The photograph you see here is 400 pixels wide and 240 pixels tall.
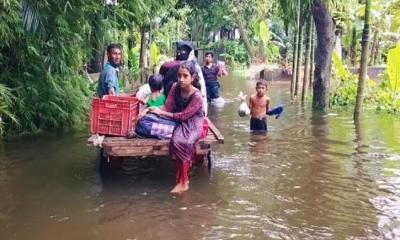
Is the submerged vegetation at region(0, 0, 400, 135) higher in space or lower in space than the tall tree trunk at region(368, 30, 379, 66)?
lower

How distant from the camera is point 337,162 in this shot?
26.8 ft

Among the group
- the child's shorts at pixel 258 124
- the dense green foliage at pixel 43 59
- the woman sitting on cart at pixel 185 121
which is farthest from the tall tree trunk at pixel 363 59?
the woman sitting on cart at pixel 185 121

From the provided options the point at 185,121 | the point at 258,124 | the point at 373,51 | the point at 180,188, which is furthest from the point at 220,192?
the point at 373,51

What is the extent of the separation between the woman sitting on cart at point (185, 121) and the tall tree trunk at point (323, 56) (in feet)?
25.9

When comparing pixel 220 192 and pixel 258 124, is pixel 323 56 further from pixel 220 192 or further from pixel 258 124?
pixel 220 192

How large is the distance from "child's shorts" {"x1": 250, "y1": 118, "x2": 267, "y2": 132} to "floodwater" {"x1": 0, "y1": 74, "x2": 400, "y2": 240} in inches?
18.8

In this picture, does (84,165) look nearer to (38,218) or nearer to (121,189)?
(121,189)

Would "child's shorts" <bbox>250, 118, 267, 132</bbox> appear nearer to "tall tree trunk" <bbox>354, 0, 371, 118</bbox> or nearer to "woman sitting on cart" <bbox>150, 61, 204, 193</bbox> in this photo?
"tall tree trunk" <bbox>354, 0, 371, 118</bbox>

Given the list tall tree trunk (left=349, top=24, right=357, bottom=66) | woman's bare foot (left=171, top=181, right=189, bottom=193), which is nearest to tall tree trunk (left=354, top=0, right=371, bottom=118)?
woman's bare foot (left=171, top=181, right=189, bottom=193)

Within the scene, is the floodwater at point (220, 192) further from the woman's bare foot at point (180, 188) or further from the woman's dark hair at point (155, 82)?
the woman's dark hair at point (155, 82)

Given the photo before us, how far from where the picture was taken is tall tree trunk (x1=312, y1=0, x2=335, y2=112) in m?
13.7

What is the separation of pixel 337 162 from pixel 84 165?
381 cm

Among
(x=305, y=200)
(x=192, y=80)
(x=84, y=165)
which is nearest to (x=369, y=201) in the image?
(x=305, y=200)

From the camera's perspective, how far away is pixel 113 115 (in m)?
6.68
